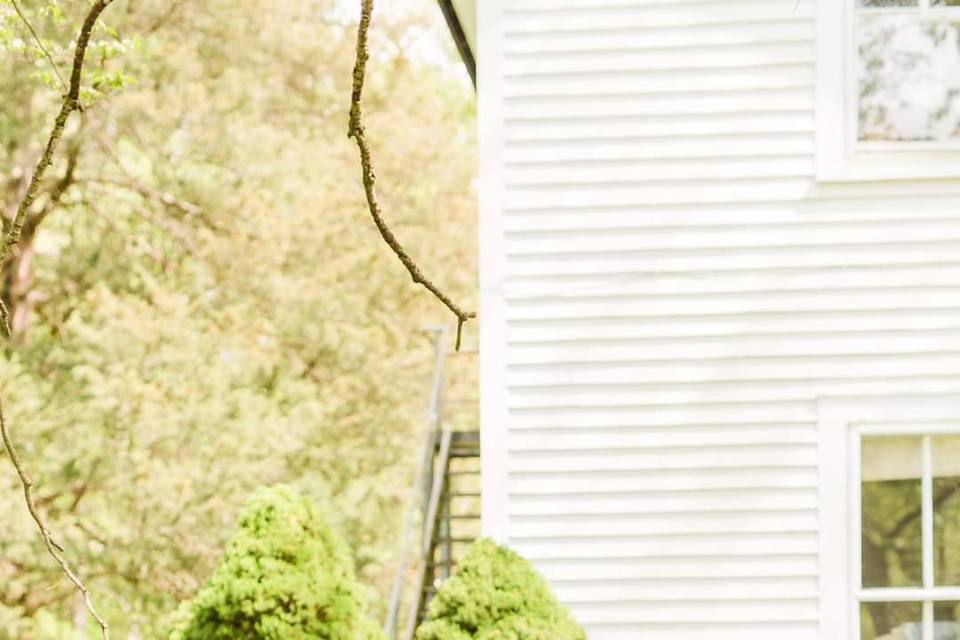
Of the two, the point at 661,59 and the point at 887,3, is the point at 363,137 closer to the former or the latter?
the point at 661,59

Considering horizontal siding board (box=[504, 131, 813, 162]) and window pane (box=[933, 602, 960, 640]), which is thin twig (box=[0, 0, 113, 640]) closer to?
horizontal siding board (box=[504, 131, 813, 162])

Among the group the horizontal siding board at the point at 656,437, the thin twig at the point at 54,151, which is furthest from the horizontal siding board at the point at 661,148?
the thin twig at the point at 54,151

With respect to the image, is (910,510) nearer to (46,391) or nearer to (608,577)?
(608,577)

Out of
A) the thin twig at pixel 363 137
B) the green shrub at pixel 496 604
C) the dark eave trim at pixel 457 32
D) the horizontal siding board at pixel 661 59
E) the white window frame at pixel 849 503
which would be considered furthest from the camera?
the dark eave trim at pixel 457 32

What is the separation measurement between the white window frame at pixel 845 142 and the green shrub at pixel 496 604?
1.94m

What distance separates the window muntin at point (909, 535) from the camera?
5.46 m

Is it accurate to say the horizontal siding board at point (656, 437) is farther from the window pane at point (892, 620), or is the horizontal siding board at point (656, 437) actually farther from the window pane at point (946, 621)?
the window pane at point (946, 621)

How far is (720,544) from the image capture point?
551 centimetres

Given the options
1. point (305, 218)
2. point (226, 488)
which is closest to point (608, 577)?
point (226, 488)

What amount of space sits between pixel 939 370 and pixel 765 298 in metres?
0.72

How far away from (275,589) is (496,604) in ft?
3.06

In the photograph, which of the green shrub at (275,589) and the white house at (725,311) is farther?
the green shrub at (275,589)

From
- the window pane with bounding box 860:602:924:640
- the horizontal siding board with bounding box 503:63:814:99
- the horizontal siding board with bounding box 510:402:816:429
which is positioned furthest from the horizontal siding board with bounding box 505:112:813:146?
the window pane with bounding box 860:602:924:640

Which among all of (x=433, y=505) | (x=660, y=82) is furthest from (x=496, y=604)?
(x=433, y=505)
